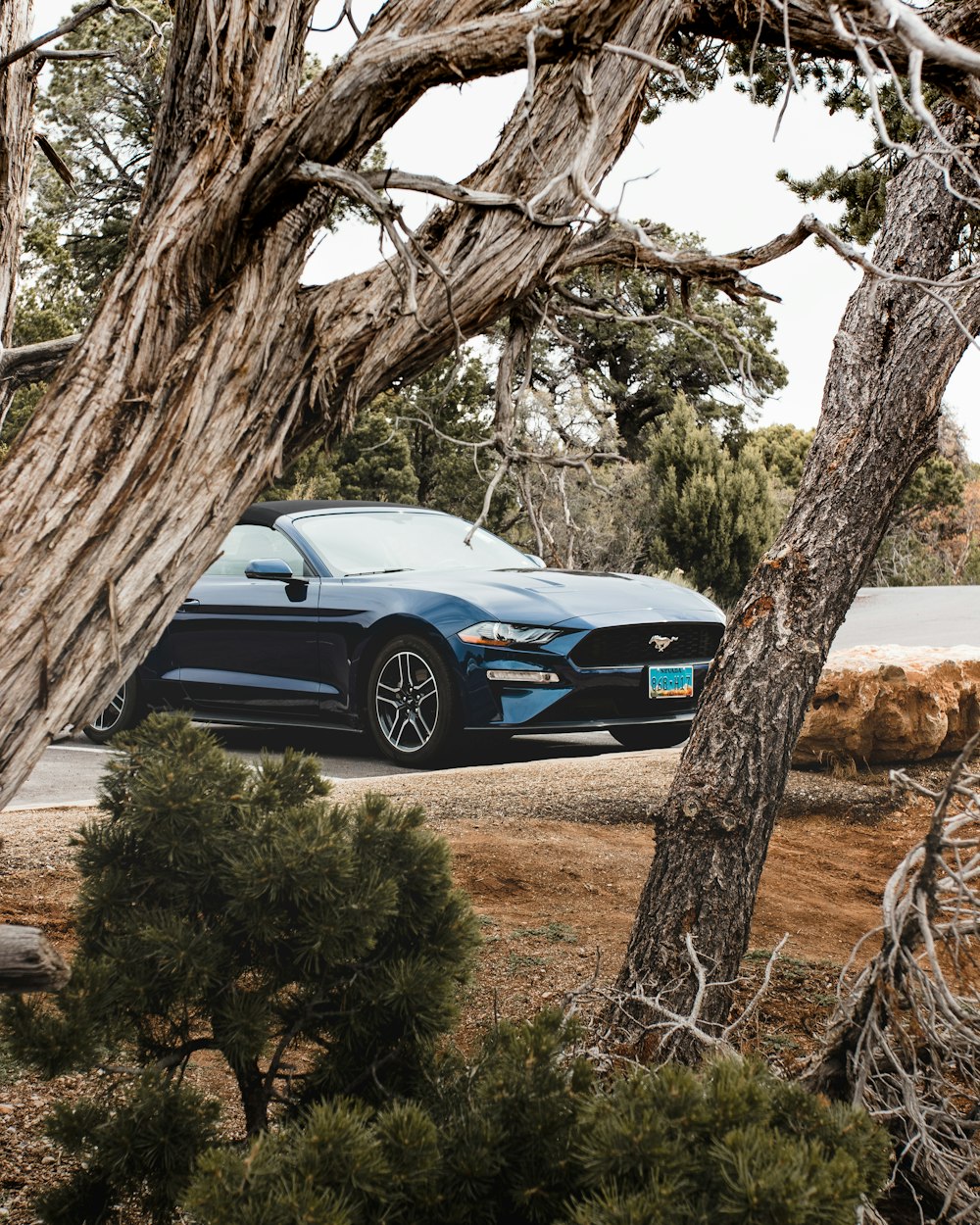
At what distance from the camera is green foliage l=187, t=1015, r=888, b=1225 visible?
1.74m

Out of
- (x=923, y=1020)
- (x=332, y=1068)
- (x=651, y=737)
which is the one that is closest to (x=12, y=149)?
(x=332, y=1068)

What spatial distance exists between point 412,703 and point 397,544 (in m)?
1.31

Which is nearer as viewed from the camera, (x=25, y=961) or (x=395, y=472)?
(x=25, y=961)

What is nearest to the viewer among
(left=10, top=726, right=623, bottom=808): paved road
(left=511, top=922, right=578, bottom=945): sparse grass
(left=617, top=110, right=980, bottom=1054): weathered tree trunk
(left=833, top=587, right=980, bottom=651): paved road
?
(left=617, top=110, right=980, bottom=1054): weathered tree trunk

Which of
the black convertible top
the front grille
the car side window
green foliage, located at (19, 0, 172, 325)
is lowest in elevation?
the front grille

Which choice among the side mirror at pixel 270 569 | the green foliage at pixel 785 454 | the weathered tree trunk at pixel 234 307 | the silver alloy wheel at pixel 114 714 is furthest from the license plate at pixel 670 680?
the green foliage at pixel 785 454

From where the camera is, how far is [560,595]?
6910 mm

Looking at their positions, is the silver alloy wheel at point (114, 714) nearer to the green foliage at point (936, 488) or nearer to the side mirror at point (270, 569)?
the side mirror at point (270, 569)

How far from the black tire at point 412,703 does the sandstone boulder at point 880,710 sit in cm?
275

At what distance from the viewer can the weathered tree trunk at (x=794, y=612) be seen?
3.60 metres

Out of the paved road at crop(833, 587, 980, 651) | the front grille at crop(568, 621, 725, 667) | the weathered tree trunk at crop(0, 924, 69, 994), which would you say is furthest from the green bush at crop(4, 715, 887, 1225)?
the paved road at crop(833, 587, 980, 651)

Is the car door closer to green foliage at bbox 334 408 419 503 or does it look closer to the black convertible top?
the black convertible top

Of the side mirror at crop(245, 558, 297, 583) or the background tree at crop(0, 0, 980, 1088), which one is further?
the side mirror at crop(245, 558, 297, 583)

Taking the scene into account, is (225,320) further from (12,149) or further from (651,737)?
(651,737)
